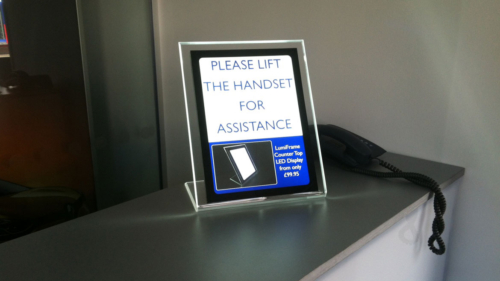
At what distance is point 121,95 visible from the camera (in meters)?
1.72

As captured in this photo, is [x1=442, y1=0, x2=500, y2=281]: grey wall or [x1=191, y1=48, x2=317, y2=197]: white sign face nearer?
[x1=191, y1=48, x2=317, y2=197]: white sign face

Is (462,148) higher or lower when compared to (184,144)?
lower

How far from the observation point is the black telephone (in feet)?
→ 2.89

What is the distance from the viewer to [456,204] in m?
1.06

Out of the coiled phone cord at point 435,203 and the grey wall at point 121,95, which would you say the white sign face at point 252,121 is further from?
the grey wall at point 121,95

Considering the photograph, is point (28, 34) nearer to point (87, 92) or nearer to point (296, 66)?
point (87, 92)

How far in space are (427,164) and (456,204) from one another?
0.15 metres

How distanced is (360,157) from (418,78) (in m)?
0.31

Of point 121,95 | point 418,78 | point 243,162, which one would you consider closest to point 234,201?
point 243,162

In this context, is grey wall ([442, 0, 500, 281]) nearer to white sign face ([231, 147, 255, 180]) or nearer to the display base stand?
the display base stand

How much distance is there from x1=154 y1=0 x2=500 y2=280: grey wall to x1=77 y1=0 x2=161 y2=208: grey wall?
2.09 feet

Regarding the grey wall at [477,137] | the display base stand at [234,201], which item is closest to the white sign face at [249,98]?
the display base stand at [234,201]

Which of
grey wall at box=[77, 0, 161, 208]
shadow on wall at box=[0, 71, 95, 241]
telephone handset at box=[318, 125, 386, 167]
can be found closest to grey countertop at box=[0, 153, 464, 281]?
telephone handset at box=[318, 125, 386, 167]

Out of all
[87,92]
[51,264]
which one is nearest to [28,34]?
[87,92]
